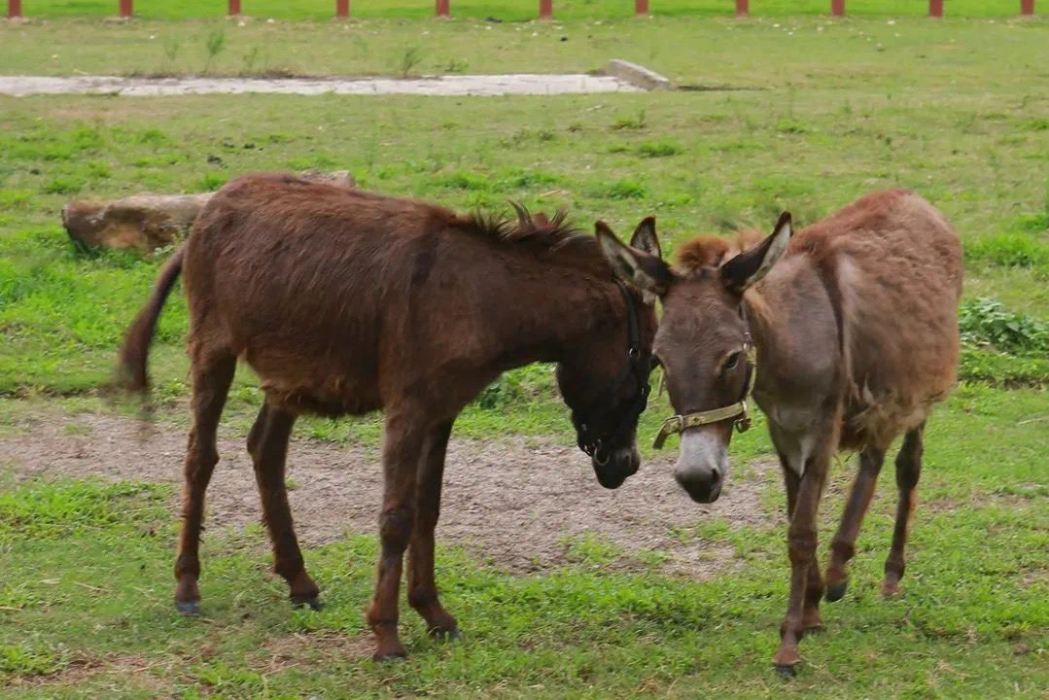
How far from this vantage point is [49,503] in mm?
7090

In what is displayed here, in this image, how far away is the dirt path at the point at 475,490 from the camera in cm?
686

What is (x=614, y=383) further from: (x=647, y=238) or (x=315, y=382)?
(x=315, y=382)

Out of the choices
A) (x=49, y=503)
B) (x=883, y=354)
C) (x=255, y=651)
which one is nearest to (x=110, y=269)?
(x=49, y=503)

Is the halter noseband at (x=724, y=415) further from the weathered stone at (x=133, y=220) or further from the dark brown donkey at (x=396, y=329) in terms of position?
the weathered stone at (x=133, y=220)

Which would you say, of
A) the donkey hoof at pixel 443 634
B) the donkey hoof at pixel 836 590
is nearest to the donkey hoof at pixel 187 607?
the donkey hoof at pixel 443 634

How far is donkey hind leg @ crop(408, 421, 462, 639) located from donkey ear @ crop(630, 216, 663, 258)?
965 millimetres

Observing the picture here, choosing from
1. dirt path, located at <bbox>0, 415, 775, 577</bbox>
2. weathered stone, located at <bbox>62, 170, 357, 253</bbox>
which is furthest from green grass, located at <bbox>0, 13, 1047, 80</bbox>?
dirt path, located at <bbox>0, 415, 775, 577</bbox>

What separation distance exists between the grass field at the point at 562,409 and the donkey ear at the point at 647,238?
55.0 inches

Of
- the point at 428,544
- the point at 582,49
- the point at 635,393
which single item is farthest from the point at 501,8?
the point at 635,393

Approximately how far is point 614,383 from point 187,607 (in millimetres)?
1805

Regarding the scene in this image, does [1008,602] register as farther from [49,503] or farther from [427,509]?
[49,503]

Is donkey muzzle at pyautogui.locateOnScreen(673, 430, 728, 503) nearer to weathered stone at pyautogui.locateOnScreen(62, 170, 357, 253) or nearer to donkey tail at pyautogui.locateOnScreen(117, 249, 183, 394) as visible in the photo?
donkey tail at pyautogui.locateOnScreen(117, 249, 183, 394)

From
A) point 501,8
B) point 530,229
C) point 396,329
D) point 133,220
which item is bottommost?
point 133,220

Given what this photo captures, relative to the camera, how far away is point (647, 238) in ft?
17.7
